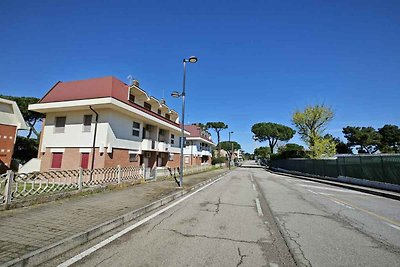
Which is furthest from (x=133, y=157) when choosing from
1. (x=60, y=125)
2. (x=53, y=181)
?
(x=53, y=181)

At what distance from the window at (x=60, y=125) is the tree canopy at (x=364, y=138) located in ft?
214

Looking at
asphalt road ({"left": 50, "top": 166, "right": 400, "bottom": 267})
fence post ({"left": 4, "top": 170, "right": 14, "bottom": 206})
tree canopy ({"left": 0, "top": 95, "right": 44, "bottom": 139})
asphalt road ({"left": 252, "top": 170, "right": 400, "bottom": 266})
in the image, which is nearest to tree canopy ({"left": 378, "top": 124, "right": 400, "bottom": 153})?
asphalt road ({"left": 252, "top": 170, "right": 400, "bottom": 266})

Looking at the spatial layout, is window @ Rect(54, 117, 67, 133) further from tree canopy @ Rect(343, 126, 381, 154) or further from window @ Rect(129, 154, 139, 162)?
tree canopy @ Rect(343, 126, 381, 154)

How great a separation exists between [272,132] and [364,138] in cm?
2279

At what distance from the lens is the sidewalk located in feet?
13.5

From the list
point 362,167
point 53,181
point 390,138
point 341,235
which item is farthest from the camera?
point 390,138

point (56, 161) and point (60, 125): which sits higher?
point (60, 125)

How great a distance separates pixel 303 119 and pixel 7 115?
38875 mm

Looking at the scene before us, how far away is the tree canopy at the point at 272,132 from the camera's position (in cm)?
6881

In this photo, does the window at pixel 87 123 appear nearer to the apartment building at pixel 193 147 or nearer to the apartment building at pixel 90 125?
the apartment building at pixel 90 125

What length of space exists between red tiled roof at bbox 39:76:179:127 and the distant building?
7.31 feet

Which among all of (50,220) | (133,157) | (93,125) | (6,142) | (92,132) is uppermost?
(93,125)

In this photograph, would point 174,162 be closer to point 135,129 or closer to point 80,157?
point 135,129

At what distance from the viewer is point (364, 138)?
5794 cm
